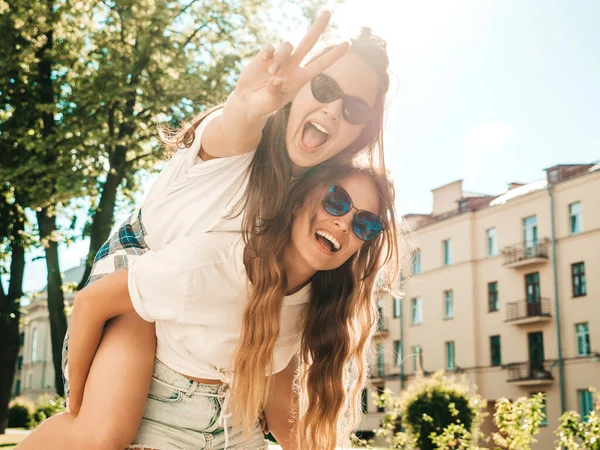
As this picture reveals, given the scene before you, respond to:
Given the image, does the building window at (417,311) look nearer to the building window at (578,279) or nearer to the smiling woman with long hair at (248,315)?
the building window at (578,279)

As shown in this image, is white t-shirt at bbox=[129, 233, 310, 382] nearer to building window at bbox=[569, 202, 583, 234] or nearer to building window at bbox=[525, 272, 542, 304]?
building window at bbox=[569, 202, 583, 234]

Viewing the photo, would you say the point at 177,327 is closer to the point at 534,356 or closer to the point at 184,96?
the point at 184,96

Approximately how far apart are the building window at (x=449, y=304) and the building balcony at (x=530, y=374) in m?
5.63

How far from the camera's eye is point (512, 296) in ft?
137

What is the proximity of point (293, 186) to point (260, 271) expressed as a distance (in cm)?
39

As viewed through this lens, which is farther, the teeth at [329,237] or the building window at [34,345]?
the building window at [34,345]

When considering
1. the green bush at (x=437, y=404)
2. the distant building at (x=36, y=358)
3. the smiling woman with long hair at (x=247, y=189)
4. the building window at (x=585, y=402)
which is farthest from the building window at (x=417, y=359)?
the smiling woman with long hair at (x=247, y=189)

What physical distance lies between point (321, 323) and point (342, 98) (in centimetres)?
96

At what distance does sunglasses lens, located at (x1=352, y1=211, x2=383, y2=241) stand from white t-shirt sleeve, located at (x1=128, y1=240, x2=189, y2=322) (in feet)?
2.26

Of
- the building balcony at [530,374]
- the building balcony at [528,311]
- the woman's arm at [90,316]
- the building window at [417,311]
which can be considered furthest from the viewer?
the building window at [417,311]

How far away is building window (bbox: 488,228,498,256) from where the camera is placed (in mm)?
43438

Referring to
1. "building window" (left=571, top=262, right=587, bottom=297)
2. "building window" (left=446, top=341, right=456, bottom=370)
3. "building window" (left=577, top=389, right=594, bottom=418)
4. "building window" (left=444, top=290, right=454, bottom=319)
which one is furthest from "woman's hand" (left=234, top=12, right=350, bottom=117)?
"building window" (left=444, top=290, right=454, bottom=319)

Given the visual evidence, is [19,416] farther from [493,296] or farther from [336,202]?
[336,202]

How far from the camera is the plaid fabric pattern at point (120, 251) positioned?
3260 millimetres
